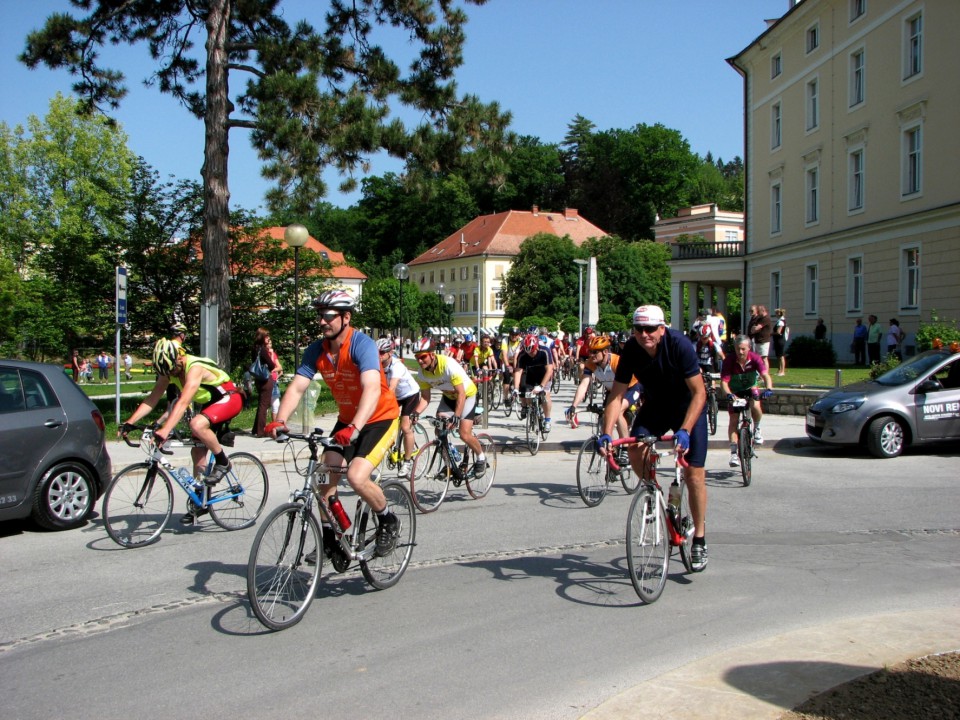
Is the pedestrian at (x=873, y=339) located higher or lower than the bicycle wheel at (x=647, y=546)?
higher

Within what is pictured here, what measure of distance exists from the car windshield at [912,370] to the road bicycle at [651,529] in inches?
343

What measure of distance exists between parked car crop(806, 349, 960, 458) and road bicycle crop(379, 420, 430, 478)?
6.37 metres

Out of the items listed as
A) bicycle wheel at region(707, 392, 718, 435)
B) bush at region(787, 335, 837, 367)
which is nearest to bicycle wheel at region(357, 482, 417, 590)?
bicycle wheel at region(707, 392, 718, 435)

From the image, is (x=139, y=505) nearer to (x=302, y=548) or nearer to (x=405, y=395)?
(x=302, y=548)

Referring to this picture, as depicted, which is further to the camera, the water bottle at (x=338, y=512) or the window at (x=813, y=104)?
the window at (x=813, y=104)

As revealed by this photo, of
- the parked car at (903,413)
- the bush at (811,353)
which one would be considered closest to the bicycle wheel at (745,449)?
the parked car at (903,413)

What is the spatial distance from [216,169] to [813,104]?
29.6 metres

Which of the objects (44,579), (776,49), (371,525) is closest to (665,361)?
(371,525)

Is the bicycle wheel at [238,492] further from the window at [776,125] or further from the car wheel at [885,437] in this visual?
the window at [776,125]

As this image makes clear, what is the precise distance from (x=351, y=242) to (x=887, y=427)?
4060 inches

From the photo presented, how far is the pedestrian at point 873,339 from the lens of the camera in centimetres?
2911

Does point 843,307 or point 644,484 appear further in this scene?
point 843,307

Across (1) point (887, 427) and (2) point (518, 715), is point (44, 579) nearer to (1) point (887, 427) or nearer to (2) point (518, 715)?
(2) point (518, 715)

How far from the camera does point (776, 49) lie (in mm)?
42094
